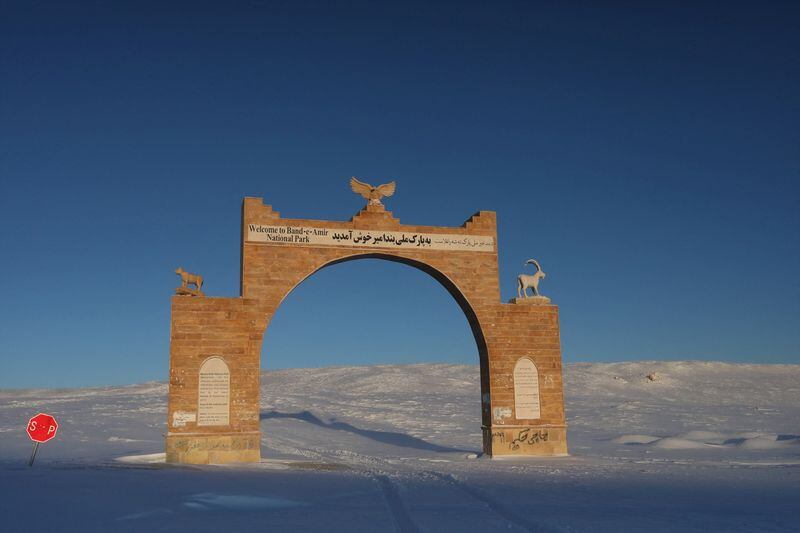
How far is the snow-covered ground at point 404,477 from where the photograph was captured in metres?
8.24

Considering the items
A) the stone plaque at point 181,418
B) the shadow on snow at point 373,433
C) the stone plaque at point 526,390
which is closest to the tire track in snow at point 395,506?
the stone plaque at point 181,418

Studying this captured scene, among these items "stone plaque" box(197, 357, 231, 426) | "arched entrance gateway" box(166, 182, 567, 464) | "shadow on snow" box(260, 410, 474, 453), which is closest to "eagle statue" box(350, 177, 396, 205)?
"arched entrance gateway" box(166, 182, 567, 464)

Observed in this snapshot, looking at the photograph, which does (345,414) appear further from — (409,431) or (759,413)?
(759,413)

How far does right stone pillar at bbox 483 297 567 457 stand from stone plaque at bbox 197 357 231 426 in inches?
304

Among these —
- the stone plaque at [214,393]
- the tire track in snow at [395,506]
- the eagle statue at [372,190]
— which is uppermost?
the eagle statue at [372,190]

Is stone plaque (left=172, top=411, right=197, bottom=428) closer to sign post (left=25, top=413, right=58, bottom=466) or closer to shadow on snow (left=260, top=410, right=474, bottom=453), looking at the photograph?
sign post (left=25, top=413, right=58, bottom=466)

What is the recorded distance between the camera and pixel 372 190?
65.1 ft

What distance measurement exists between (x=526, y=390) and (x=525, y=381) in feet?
0.89

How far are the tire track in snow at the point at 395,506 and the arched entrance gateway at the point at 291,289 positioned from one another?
18.3 feet

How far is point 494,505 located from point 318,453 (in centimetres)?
1318

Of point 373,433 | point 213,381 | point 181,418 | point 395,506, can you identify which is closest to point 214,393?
point 213,381

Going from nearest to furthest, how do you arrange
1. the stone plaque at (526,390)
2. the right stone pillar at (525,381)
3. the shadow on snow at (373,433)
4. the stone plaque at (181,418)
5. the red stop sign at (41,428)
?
1. the red stop sign at (41,428)
2. the stone plaque at (181,418)
3. the right stone pillar at (525,381)
4. the stone plaque at (526,390)
5. the shadow on snow at (373,433)

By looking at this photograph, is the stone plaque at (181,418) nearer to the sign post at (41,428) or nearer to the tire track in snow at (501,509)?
the sign post at (41,428)

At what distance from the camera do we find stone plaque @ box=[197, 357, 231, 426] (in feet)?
56.5
